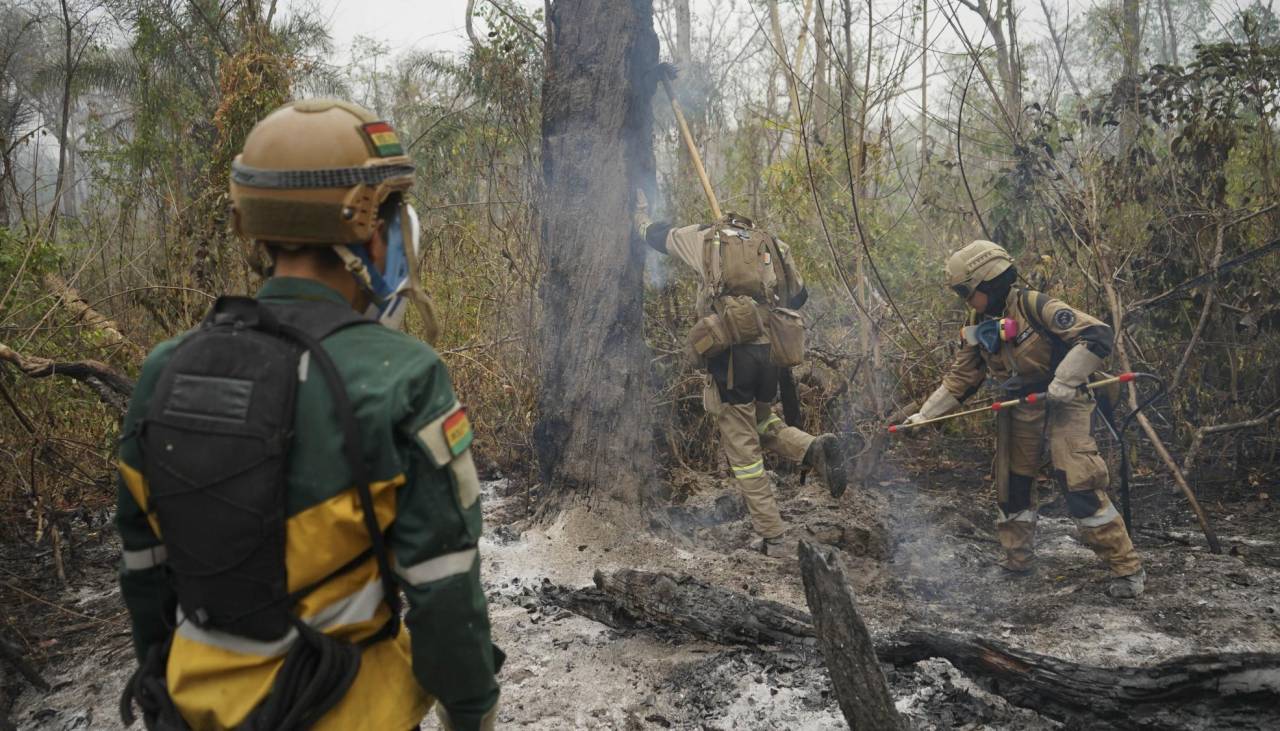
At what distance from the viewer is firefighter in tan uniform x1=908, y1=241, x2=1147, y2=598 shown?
15.1 ft

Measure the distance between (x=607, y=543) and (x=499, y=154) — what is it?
11.6 feet

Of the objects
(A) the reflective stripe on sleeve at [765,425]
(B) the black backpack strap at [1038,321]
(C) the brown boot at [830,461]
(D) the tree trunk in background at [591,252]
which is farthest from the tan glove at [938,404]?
(D) the tree trunk in background at [591,252]

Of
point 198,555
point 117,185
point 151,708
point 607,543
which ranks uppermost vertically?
point 117,185

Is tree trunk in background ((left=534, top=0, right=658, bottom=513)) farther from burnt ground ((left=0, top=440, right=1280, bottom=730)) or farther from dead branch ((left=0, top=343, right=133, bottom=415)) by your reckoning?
dead branch ((left=0, top=343, right=133, bottom=415))

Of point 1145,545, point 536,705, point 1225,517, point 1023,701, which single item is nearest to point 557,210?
point 536,705

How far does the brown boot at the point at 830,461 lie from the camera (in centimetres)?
551

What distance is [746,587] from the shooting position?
4.51m

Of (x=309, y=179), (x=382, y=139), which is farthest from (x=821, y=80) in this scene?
(x=309, y=179)

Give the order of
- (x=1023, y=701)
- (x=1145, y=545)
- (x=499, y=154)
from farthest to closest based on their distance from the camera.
Answer: (x=499, y=154)
(x=1145, y=545)
(x=1023, y=701)

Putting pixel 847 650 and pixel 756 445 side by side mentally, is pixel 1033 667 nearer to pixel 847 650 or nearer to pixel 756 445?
pixel 847 650

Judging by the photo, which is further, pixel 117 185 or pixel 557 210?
pixel 117 185

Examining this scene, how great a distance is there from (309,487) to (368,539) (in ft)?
0.47

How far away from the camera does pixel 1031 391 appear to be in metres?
5.01

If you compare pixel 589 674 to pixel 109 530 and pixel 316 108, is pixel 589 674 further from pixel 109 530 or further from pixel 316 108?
pixel 109 530
